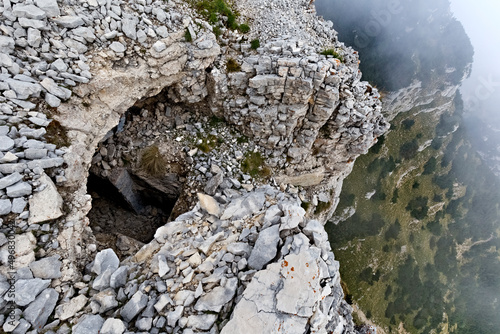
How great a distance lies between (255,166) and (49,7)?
40.4 feet

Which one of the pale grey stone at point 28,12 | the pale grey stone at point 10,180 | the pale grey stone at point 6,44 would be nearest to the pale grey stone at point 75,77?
the pale grey stone at point 6,44

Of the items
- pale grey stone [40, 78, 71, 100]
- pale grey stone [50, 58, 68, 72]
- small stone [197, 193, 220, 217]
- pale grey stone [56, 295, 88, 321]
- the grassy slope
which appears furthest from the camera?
the grassy slope

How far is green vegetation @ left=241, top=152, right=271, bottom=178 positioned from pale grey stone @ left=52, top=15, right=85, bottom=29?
1051cm

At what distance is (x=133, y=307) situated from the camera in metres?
7.49

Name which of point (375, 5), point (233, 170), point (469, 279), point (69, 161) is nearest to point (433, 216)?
point (469, 279)

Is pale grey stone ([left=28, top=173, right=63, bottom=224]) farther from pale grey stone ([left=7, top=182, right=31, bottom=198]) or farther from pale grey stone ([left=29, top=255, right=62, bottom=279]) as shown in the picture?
pale grey stone ([left=29, top=255, right=62, bottom=279])

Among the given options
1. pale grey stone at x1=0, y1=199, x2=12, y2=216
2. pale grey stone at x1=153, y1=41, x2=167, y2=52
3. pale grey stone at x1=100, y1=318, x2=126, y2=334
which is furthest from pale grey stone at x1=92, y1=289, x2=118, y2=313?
pale grey stone at x1=153, y1=41, x2=167, y2=52

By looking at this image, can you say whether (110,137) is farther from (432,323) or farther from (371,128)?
(432,323)

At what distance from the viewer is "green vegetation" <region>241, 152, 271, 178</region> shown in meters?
16.6

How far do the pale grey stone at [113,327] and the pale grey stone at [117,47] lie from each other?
1042 cm

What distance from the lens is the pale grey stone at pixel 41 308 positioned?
272 inches

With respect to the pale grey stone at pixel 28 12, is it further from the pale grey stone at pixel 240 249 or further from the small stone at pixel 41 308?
the pale grey stone at pixel 240 249

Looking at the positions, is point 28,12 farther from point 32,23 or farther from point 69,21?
point 69,21

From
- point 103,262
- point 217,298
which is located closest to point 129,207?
point 103,262
